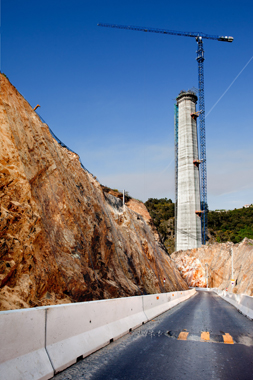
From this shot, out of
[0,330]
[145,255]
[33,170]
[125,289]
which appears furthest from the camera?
[145,255]

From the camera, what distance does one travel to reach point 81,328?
573 centimetres

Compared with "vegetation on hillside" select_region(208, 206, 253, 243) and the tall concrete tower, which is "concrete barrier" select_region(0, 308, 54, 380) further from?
"vegetation on hillside" select_region(208, 206, 253, 243)

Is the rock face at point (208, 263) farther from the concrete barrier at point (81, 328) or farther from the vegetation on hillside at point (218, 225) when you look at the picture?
the concrete barrier at point (81, 328)

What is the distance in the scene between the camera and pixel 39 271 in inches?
444

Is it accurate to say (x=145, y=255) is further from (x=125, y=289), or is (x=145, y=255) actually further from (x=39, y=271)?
(x=39, y=271)

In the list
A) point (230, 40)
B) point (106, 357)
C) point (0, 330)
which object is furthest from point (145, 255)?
point (230, 40)

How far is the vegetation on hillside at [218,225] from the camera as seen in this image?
105 metres

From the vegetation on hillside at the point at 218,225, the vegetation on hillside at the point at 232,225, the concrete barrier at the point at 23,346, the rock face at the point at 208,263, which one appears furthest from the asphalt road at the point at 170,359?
the vegetation on hillside at the point at 232,225

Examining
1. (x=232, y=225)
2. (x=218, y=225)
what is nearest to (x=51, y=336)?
(x=232, y=225)

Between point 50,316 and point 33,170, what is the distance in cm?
1071

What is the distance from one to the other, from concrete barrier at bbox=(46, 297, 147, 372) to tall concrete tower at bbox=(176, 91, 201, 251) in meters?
68.2

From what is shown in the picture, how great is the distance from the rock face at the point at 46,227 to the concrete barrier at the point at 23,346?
4.76m

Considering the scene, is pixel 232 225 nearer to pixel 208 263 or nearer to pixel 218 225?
pixel 218 225

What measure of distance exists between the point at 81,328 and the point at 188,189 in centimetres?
7182
